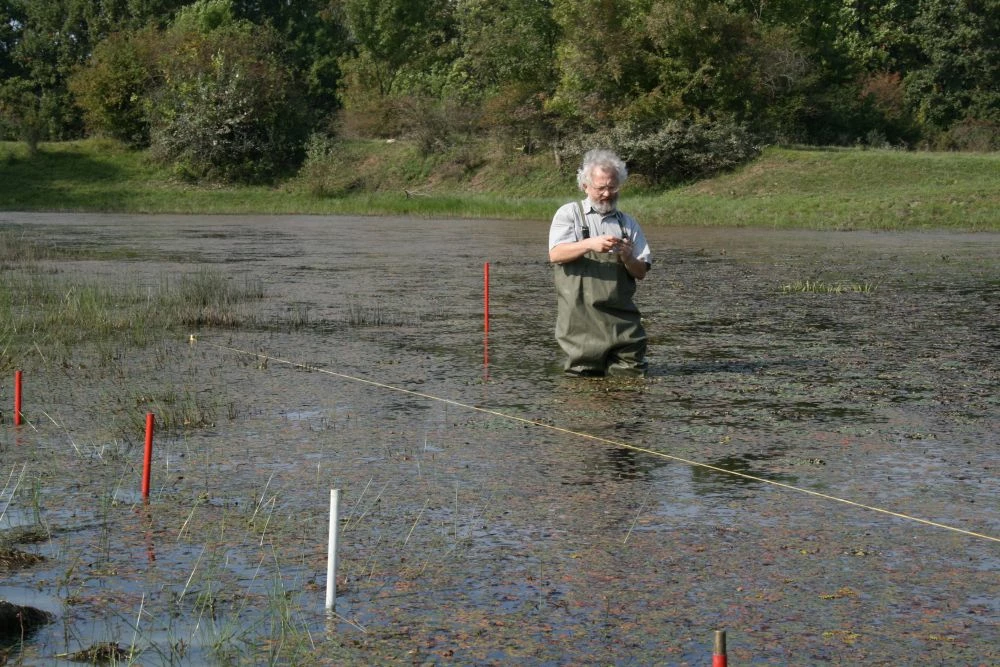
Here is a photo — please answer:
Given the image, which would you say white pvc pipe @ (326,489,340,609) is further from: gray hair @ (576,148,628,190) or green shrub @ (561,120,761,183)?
green shrub @ (561,120,761,183)

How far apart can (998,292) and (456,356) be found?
Result: 924 centimetres

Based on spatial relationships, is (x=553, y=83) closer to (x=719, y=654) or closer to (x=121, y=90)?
(x=121, y=90)

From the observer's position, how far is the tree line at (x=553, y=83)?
4984 centimetres

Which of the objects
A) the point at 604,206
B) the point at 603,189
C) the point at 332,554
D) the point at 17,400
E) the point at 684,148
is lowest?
the point at 17,400

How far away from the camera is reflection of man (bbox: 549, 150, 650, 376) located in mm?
10906

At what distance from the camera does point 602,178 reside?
10852 mm

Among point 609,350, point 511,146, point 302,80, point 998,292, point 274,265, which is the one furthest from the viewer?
point 302,80

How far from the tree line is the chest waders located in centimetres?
3685

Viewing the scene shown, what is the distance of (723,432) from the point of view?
9125 millimetres

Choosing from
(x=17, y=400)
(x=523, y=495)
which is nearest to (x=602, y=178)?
(x=523, y=495)

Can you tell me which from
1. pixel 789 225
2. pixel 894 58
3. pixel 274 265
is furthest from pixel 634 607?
pixel 894 58

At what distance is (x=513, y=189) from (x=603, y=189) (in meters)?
43.0

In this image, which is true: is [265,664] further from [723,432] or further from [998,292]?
[998,292]

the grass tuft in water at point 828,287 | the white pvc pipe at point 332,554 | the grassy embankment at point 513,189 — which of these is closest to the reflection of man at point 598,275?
the white pvc pipe at point 332,554
